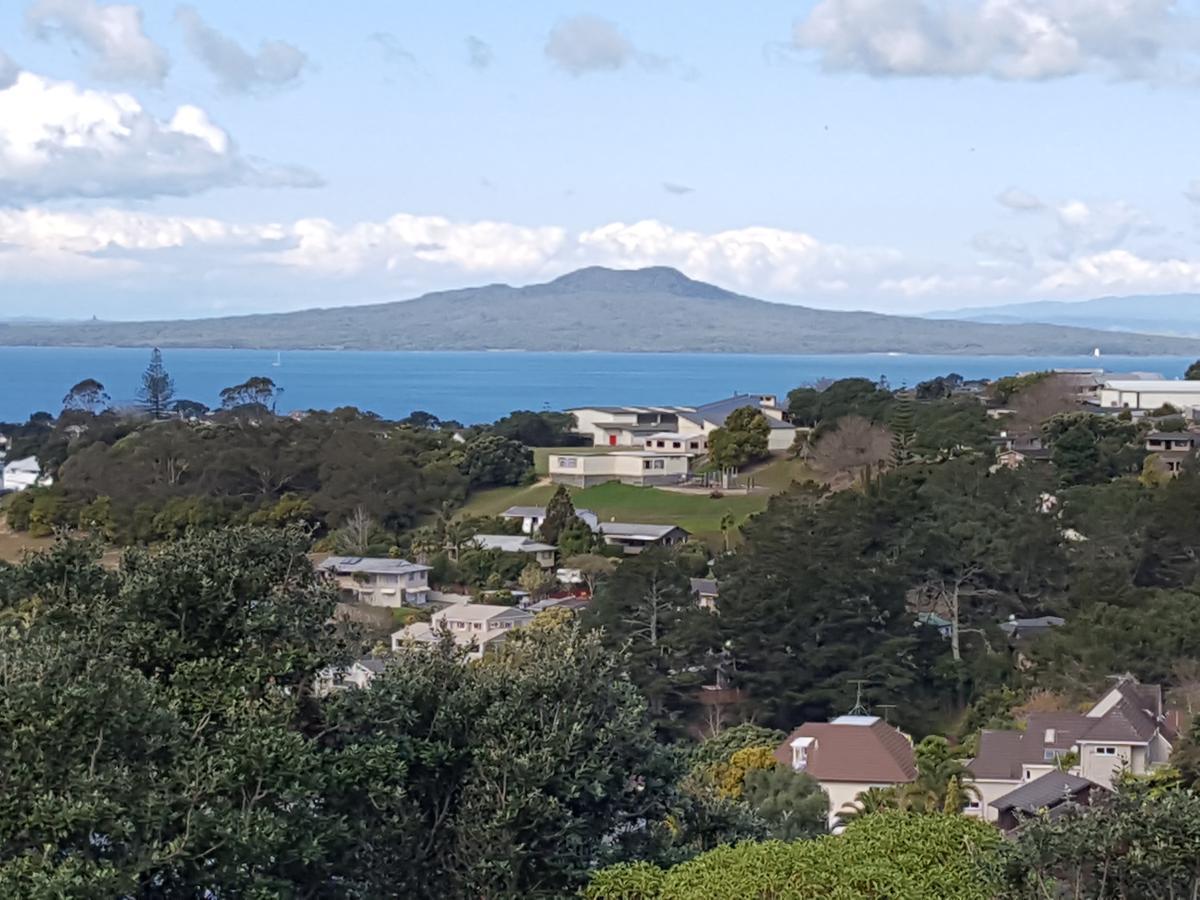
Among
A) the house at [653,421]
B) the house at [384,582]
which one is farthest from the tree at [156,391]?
the house at [384,582]

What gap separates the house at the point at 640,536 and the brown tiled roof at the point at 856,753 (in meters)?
13.7

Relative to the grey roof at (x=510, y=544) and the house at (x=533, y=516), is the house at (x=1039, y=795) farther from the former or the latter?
the house at (x=533, y=516)

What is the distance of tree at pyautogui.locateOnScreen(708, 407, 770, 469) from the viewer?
3997 centimetres

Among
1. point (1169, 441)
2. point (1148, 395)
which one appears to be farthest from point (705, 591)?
point (1148, 395)

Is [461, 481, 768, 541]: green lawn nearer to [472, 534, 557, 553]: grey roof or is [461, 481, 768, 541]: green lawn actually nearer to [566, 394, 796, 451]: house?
[472, 534, 557, 553]: grey roof

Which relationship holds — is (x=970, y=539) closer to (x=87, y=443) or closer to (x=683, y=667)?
(x=683, y=667)

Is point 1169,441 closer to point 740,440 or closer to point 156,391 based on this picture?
point 740,440

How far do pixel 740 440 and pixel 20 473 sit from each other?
2448 cm

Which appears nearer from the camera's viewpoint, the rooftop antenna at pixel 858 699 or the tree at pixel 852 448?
the rooftop antenna at pixel 858 699

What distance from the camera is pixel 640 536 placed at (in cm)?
3306

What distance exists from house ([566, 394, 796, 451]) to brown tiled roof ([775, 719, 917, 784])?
24.5 m

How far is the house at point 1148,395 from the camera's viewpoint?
4466 cm

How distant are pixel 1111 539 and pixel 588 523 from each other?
39.6 ft

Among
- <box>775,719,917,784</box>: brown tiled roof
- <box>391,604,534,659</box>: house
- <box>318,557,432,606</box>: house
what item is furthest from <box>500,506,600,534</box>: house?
<box>775,719,917,784</box>: brown tiled roof
